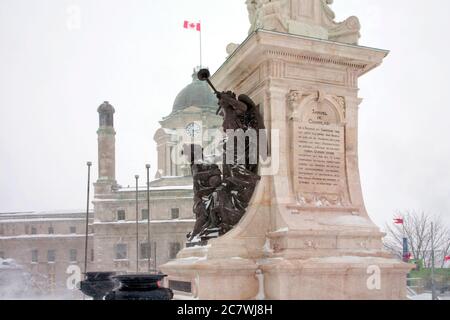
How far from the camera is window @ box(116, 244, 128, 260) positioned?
60.4m

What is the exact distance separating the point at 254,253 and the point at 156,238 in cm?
5088

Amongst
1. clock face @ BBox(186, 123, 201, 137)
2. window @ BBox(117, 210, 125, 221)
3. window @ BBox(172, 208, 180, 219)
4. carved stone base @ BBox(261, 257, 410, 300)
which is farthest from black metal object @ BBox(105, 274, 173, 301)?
window @ BBox(117, 210, 125, 221)

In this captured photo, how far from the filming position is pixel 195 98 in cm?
6494

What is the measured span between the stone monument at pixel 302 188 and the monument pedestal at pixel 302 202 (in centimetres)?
2

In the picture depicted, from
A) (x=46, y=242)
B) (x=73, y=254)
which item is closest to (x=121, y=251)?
(x=73, y=254)

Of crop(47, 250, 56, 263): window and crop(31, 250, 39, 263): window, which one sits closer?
crop(47, 250, 56, 263): window

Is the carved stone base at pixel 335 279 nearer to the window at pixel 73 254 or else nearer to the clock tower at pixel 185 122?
the clock tower at pixel 185 122

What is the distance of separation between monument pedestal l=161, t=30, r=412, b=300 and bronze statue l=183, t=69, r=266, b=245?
22 cm

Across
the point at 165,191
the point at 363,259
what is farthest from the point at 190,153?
the point at 165,191

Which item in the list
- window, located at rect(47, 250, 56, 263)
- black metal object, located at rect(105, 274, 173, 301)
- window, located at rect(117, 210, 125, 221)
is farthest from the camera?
window, located at rect(47, 250, 56, 263)

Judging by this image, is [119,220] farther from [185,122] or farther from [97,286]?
[97,286]

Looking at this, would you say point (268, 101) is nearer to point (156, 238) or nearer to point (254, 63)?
point (254, 63)

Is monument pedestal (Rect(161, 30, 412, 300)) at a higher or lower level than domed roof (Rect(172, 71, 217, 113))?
lower

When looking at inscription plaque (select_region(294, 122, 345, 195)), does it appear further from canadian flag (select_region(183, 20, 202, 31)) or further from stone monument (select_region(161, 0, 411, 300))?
canadian flag (select_region(183, 20, 202, 31))
